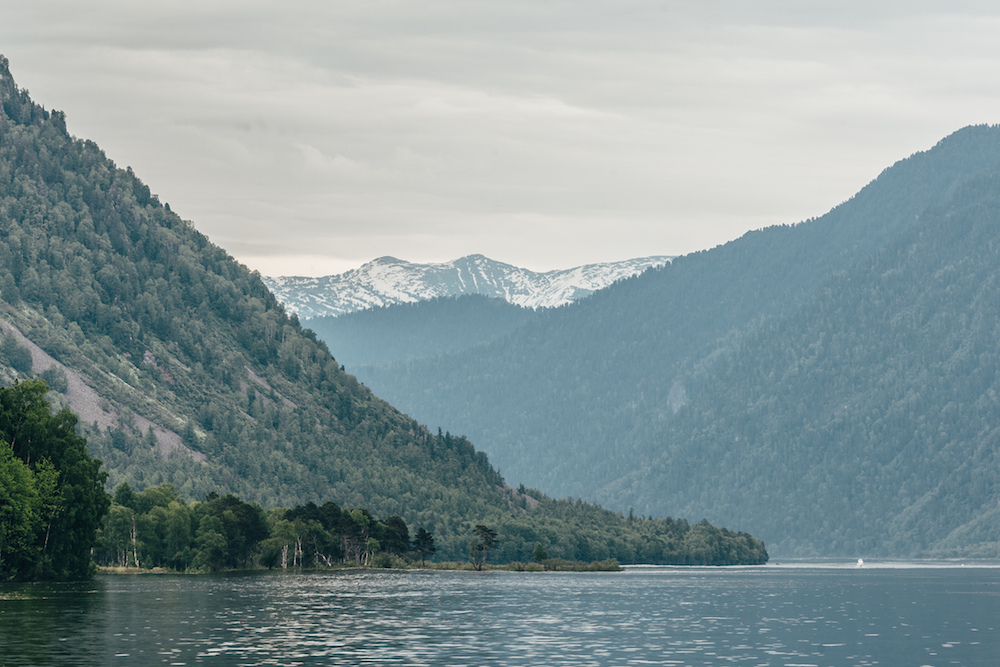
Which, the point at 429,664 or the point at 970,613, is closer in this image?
the point at 429,664

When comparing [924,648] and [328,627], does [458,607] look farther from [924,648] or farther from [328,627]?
[924,648]

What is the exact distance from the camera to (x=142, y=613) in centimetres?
16425

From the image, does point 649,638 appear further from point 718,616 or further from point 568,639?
point 718,616

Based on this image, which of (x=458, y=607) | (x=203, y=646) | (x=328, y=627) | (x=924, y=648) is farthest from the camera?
(x=458, y=607)

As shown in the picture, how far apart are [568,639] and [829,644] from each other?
24025mm

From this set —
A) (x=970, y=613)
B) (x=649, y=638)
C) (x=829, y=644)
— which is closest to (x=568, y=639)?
(x=649, y=638)

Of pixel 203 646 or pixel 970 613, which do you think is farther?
pixel 970 613

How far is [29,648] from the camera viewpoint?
11862 cm

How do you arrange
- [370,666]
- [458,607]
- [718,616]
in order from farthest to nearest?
[458,607]
[718,616]
[370,666]

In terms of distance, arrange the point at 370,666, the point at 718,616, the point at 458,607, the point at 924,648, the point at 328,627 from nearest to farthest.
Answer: the point at 370,666 < the point at 924,648 < the point at 328,627 < the point at 718,616 < the point at 458,607

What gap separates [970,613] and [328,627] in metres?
88.7

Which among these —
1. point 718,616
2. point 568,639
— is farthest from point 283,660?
point 718,616

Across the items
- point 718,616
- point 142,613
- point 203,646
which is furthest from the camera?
point 718,616

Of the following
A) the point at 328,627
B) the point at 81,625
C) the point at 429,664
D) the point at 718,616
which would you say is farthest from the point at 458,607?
the point at 429,664
